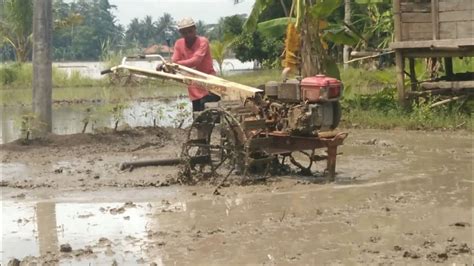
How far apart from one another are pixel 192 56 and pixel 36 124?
10.8 feet

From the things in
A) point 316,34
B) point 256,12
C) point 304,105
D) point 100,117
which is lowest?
point 100,117

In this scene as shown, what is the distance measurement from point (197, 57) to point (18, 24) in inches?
961

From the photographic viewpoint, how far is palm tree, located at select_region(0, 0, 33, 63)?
33.0 metres

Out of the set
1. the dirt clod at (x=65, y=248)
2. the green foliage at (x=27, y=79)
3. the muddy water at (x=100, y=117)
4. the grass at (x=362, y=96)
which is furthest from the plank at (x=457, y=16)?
the green foliage at (x=27, y=79)

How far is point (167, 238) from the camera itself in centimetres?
608

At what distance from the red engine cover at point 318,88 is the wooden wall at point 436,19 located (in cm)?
631

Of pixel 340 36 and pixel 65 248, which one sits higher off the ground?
pixel 340 36

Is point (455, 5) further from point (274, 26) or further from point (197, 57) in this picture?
point (197, 57)

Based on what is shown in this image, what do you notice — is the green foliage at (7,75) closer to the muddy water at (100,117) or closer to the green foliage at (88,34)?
the muddy water at (100,117)

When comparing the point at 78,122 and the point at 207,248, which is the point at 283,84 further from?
the point at 78,122

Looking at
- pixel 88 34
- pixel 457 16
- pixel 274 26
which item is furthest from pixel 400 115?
pixel 88 34

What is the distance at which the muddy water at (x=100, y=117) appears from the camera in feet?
45.8

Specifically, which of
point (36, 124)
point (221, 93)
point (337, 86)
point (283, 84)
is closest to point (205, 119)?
point (221, 93)

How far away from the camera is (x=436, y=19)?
13.7 m
